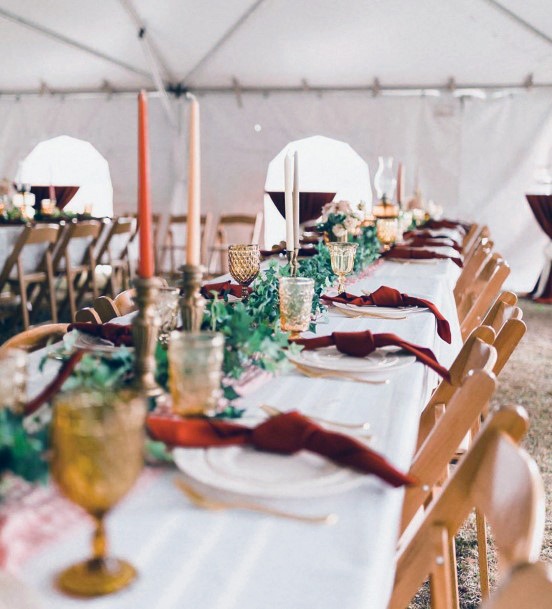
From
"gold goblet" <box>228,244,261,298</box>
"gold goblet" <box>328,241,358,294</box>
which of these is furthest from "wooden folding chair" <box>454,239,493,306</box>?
"gold goblet" <box>228,244,261,298</box>

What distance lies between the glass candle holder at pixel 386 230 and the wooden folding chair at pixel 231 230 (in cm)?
370

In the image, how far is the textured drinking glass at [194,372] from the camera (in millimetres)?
915

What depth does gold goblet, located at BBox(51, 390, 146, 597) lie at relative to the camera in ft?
1.98

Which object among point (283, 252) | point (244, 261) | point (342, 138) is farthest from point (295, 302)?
point (342, 138)

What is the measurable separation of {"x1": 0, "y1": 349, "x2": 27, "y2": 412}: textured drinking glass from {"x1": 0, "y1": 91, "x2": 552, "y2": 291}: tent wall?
7495 mm

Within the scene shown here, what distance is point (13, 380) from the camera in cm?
84

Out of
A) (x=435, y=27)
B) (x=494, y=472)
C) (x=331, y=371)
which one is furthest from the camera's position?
(x=435, y=27)

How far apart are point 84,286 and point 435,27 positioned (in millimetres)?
3844

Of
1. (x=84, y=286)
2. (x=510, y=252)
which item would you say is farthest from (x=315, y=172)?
(x=84, y=286)

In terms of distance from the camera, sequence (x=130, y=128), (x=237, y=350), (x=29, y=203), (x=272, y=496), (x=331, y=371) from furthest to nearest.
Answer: (x=130, y=128), (x=29, y=203), (x=331, y=371), (x=237, y=350), (x=272, y=496)

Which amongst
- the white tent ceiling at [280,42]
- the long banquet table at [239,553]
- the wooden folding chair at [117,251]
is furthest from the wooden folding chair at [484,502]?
the white tent ceiling at [280,42]

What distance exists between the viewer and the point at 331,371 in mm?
1301

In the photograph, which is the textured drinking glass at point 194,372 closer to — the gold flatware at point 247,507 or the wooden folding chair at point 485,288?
the gold flatware at point 247,507

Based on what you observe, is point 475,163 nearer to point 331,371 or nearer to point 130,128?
point 130,128
